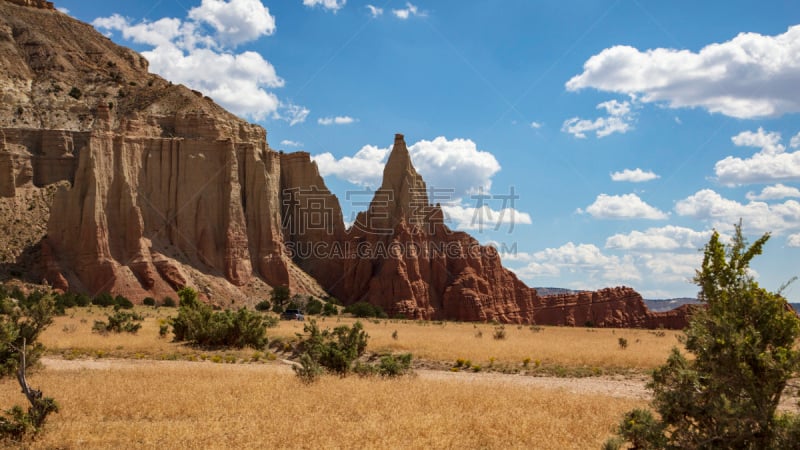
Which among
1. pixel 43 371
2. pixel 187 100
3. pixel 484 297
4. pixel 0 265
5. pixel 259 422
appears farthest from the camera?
pixel 187 100

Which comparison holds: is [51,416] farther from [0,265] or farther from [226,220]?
[226,220]

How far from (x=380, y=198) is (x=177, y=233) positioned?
24.4 meters

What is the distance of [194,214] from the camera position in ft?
222

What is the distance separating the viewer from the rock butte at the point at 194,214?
59.3 meters

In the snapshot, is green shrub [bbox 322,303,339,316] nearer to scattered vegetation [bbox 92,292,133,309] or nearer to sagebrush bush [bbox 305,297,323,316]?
sagebrush bush [bbox 305,297,323,316]

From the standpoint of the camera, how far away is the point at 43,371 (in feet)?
56.0

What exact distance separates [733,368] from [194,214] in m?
66.5

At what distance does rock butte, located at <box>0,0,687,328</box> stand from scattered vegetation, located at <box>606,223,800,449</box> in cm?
5674

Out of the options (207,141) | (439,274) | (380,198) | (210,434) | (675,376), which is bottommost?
(210,434)

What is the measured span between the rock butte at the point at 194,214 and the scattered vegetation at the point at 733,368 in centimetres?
5674

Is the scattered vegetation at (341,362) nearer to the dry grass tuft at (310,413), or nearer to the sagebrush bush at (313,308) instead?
the dry grass tuft at (310,413)

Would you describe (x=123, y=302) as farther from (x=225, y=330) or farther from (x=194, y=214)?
(x=225, y=330)

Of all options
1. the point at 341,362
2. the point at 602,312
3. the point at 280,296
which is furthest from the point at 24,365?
the point at 602,312

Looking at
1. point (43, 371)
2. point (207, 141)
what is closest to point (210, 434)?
point (43, 371)
